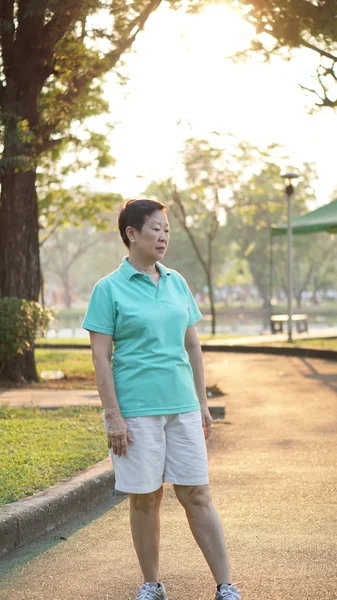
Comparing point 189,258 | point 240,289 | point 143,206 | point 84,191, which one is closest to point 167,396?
point 143,206

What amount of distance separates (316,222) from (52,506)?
18933 millimetres

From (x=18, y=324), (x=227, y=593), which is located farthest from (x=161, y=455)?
(x=18, y=324)

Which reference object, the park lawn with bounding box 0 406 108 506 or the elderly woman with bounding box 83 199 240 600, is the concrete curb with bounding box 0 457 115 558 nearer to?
the park lawn with bounding box 0 406 108 506

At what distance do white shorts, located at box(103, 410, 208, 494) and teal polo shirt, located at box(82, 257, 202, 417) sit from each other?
2.2 inches

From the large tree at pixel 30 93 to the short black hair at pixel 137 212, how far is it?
391 inches

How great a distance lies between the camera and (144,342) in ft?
13.8

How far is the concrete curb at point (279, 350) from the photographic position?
67.1ft

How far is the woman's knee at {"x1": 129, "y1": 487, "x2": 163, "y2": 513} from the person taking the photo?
4293mm

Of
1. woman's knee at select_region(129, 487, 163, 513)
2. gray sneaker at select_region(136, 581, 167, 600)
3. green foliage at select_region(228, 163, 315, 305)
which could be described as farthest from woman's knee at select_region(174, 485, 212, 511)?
green foliage at select_region(228, 163, 315, 305)

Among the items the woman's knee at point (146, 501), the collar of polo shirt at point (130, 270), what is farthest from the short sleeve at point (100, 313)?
the woman's knee at point (146, 501)

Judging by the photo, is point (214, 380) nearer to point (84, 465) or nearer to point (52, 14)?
point (52, 14)

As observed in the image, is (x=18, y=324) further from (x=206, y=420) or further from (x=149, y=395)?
(x=149, y=395)

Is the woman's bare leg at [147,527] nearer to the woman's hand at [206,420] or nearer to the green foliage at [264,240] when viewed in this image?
the woman's hand at [206,420]

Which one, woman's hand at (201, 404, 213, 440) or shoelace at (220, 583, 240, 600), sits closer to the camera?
shoelace at (220, 583, 240, 600)
